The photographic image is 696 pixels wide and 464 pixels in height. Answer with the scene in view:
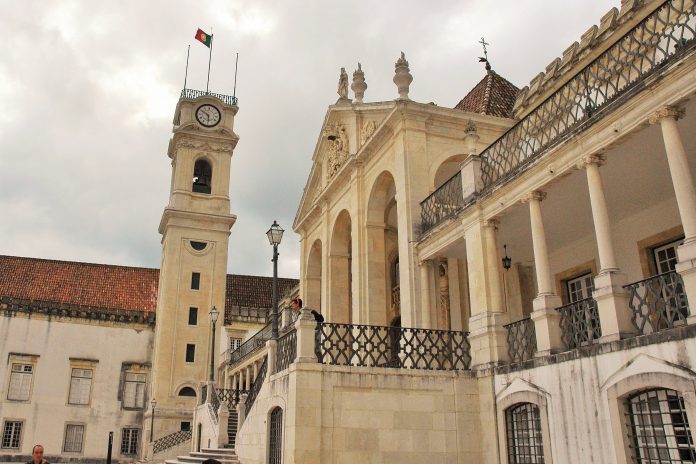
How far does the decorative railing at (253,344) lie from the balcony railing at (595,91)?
63.3 ft

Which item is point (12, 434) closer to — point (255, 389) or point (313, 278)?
point (313, 278)

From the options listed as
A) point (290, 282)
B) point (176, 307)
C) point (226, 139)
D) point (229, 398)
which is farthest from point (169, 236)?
point (229, 398)

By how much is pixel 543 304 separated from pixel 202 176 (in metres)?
35.0

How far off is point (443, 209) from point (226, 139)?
30750 mm

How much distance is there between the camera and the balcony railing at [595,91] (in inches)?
342

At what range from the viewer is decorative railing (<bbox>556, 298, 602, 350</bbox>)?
983 centimetres

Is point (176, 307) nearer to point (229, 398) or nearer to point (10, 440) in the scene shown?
point (10, 440)

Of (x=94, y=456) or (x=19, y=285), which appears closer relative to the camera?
(x=94, y=456)

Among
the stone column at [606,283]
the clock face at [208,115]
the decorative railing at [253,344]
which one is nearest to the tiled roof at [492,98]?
the stone column at [606,283]

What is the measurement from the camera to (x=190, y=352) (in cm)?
3838

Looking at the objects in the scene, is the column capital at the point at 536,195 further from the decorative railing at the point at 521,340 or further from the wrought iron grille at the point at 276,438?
the wrought iron grille at the point at 276,438

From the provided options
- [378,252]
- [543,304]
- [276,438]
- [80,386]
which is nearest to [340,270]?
[378,252]

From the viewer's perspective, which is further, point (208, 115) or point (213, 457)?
point (208, 115)

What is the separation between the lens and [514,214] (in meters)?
13.0
